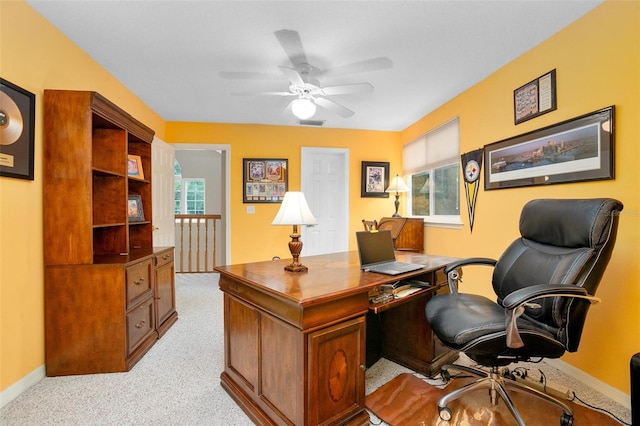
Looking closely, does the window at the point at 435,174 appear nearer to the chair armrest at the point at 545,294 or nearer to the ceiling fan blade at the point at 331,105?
the ceiling fan blade at the point at 331,105

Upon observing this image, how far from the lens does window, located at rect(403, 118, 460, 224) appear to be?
347 cm

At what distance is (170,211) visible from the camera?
396cm

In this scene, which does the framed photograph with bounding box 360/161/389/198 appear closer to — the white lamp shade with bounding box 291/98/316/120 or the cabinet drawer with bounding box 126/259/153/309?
the white lamp shade with bounding box 291/98/316/120

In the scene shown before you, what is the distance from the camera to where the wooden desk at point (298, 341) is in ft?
4.27

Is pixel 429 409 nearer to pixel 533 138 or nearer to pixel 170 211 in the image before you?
pixel 533 138

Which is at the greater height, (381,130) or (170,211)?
(381,130)

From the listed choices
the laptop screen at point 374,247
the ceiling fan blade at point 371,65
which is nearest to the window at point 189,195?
the ceiling fan blade at point 371,65

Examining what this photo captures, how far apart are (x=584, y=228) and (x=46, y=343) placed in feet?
11.0

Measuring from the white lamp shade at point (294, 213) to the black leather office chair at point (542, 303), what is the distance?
2.97 ft

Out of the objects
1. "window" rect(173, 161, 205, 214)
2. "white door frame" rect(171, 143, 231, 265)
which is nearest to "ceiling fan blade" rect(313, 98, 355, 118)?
"white door frame" rect(171, 143, 231, 265)

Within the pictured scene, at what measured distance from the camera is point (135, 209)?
290cm

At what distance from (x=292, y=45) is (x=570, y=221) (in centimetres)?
216

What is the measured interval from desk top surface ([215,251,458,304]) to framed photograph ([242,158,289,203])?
2.41m

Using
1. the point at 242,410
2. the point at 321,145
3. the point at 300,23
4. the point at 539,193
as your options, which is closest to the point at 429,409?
the point at 242,410
